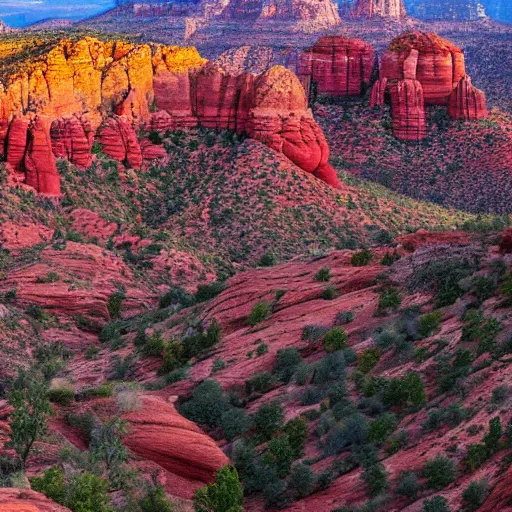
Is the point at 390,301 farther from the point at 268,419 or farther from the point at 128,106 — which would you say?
the point at 128,106

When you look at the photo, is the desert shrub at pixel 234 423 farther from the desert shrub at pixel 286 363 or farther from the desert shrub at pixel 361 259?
the desert shrub at pixel 361 259

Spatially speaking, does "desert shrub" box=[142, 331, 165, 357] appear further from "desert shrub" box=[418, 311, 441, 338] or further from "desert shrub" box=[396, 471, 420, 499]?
"desert shrub" box=[396, 471, 420, 499]

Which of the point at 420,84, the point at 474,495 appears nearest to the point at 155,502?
the point at 474,495

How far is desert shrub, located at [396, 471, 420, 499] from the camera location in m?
21.6

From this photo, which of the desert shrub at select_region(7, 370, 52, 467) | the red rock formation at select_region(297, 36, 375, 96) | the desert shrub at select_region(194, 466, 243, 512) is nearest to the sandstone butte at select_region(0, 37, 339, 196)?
the red rock formation at select_region(297, 36, 375, 96)

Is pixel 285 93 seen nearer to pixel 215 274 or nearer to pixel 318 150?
pixel 318 150

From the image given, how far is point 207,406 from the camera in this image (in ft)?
93.9

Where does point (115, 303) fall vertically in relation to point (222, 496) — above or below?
below

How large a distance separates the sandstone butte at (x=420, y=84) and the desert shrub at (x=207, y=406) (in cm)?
6371

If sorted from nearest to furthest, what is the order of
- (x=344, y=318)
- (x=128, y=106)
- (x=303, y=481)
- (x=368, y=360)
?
(x=303, y=481), (x=368, y=360), (x=344, y=318), (x=128, y=106)

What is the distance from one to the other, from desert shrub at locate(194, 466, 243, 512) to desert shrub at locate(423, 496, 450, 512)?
3939mm

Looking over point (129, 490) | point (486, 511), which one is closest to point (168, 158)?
point (129, 490)

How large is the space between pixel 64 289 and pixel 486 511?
2856 centimetres

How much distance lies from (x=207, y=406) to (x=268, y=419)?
2.05 metres
